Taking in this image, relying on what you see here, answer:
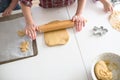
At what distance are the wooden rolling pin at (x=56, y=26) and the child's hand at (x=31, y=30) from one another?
2cm

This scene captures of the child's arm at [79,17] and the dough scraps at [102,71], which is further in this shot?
the child's arm at [79,17]

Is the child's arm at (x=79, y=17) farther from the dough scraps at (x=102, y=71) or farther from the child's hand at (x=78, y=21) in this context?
the dough scraps at (x=102, y=71)

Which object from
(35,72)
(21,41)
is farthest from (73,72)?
(21,41)

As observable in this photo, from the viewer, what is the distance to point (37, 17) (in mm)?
836

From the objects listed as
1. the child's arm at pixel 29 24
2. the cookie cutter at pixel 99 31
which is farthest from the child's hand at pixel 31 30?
the cookie cutter at pixel 99 31

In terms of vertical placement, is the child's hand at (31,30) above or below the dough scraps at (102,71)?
above

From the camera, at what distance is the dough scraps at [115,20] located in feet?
2.58

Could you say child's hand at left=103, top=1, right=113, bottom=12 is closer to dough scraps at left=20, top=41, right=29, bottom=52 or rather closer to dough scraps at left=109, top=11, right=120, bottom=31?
dough scraps at left=109, top=11, right=120, bottom=31

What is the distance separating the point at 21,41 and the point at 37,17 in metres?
0.14

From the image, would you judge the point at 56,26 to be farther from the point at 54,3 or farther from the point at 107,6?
the point at 107,6

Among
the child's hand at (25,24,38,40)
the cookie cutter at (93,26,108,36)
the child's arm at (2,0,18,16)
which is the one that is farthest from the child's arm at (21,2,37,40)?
the cookie cutter at (93,26,108,36)

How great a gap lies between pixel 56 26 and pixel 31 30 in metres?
0.10

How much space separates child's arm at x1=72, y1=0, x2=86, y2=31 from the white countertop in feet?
0.07

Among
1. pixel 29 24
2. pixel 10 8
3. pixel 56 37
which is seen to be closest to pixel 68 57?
pixel 56 37
